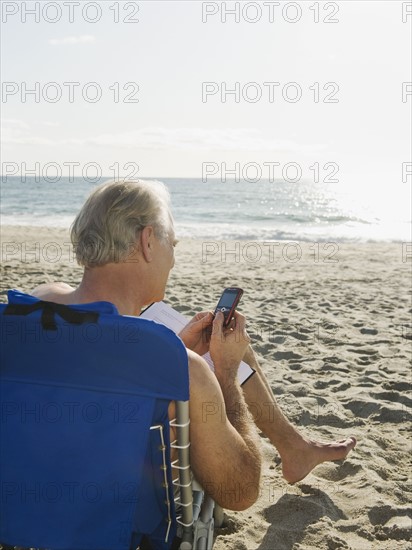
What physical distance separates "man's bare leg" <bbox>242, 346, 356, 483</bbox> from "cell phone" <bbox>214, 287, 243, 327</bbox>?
1.83 ft

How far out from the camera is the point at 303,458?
2838mm

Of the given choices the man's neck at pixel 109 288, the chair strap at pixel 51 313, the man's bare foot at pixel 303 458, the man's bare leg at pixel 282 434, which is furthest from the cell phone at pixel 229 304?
the man's bare foot at pixel 303 458

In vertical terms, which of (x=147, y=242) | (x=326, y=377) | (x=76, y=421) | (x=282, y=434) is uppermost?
(x=147, y=242)

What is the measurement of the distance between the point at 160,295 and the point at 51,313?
64cm

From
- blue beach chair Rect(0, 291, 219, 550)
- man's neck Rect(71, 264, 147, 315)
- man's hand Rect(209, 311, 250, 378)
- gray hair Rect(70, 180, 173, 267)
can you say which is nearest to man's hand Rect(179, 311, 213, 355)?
man's hand Rect(209, 311, 250, 378)

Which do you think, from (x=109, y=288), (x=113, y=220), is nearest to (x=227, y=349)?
(x=109, y=288)

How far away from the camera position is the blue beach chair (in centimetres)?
147

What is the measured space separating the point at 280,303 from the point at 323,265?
464 centimetres

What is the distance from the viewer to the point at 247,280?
9289 mm

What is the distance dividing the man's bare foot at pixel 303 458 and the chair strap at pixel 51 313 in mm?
1669

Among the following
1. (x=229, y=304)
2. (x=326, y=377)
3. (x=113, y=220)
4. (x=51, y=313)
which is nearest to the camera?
(x=51, y=313)

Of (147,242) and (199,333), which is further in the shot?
(199,333)

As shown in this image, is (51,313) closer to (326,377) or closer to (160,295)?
(160,295)

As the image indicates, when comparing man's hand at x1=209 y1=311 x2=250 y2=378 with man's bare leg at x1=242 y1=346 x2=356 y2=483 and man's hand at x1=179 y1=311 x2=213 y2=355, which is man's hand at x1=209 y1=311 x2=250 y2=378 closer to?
man's hand at x1=179 y1=311 x2=213 y2=355
